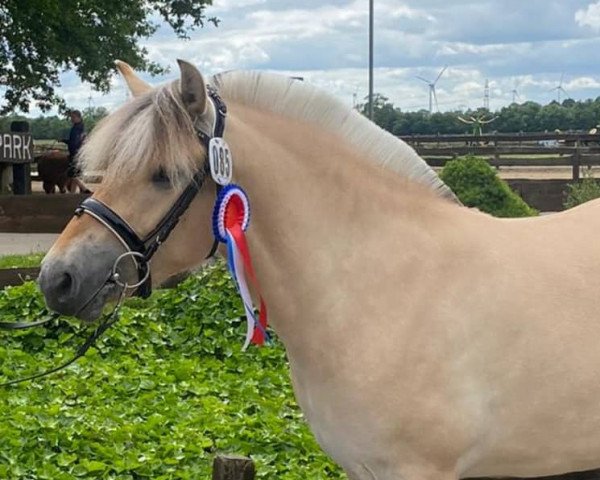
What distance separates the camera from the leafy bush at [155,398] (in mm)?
4195

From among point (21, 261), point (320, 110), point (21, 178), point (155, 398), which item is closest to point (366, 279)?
point (320, 110)

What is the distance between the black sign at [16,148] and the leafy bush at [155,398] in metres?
4.81

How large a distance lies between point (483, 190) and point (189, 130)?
693 centimetres

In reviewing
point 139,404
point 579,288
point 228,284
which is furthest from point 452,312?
point 228,284

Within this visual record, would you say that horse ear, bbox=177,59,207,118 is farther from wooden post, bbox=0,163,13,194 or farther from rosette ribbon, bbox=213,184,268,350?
wooden post, bbox=0,163,13,194

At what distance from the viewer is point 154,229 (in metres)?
2.28

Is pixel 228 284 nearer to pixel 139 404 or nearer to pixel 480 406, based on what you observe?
pixel 139 404

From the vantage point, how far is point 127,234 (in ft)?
7.39

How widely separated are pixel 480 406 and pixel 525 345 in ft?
0.70

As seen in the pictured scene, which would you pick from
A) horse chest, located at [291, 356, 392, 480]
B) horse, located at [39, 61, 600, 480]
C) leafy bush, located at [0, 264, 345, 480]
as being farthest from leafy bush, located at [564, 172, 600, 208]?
horse chest, located at [291, 356, 392, 480]

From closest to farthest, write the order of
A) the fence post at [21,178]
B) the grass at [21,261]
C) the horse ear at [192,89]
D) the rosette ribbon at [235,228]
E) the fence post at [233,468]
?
1. the horse ear at [192,89]
2. the rosette ribbon at [235,228]
3. the fence post at [233,468]
4. the grass at [21,261]
5. the fence post at [21,178]

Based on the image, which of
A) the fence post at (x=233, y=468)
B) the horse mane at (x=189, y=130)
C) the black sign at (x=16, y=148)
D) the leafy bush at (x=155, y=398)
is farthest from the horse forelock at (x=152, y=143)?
the black sign at (x=16, y=148)

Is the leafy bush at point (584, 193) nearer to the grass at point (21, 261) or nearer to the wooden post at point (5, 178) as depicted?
the grass at point (21, 261)

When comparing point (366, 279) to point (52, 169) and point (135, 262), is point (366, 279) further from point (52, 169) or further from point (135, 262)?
point (52, 169)
